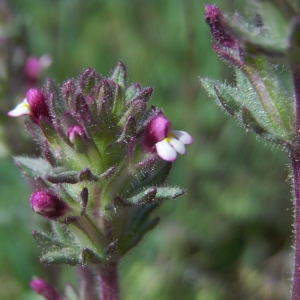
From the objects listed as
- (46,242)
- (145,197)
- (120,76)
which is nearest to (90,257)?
(46,242)

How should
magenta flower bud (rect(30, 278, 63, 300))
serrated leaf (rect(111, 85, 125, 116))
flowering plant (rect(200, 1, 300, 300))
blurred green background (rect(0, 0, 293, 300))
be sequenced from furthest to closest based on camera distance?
blurred green background (rect(0, 0, 293, 300)) → magenta flower bud (rect(30, 278, 63, 300)) → serrated leaf (rect(111, 85, 125, 116)) → flowering plant (rect(200, 1, 300, 300))

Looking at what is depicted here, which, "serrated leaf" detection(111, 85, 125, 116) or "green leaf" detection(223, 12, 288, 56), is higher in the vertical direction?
"green leaf" detection(223, 12, 288, 56)

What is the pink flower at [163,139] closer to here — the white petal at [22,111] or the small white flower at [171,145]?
the small white flower at [171,145]

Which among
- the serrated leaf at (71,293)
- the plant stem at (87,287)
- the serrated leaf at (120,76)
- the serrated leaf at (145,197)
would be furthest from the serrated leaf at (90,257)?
the serrated leaf at (120,76)

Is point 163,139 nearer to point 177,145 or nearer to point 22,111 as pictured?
point 177,145

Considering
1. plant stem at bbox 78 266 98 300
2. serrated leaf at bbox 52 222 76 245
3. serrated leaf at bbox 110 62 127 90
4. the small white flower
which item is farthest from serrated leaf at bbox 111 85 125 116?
plant stem at bbox 78 266 98 300

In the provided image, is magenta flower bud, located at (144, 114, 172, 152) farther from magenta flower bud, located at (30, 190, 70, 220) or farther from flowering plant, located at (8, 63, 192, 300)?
magenta flower bud, located at (30, 190, 70, 220)

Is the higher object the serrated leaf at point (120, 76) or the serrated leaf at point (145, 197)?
the serrated leaf at point (120, 76)
